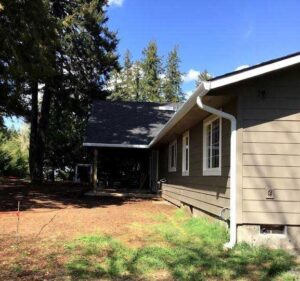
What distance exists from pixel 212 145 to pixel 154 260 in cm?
417

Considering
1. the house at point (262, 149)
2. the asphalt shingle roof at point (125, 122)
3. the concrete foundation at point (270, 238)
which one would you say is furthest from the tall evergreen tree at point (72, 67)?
the concrete foundation at point (270, 238)

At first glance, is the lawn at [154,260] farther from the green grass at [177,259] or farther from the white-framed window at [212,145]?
the white-framed window at [212,145]

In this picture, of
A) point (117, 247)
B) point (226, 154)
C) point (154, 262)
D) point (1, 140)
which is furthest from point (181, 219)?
point (1, 140)

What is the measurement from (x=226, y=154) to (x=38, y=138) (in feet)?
62.6

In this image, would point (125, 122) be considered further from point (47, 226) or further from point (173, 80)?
point (173, 80)

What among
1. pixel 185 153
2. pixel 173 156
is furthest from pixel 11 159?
pixel 185 153

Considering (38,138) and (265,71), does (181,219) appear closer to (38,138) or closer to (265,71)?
(265,71)

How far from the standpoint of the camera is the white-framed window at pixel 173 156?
16.1 metres

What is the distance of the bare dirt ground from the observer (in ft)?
20.7

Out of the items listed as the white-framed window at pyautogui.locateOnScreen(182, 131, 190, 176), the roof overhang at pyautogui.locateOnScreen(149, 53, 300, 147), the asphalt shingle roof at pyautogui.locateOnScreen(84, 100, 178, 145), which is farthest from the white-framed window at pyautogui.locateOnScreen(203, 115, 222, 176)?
the asphalt shingle roof at pyautogui.locateOnScreen(84, 100, 178, 145)

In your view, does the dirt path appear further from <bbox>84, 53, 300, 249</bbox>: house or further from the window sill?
<bbox>84, 53, 300, 249</bbox>: house

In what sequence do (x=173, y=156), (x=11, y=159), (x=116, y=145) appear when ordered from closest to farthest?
(x=173, y=156) < (x=116, y=145) < (x=11, y=159)

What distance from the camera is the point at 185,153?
45.1ft

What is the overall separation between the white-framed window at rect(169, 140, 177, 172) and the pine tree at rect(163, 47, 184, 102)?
129 feet
